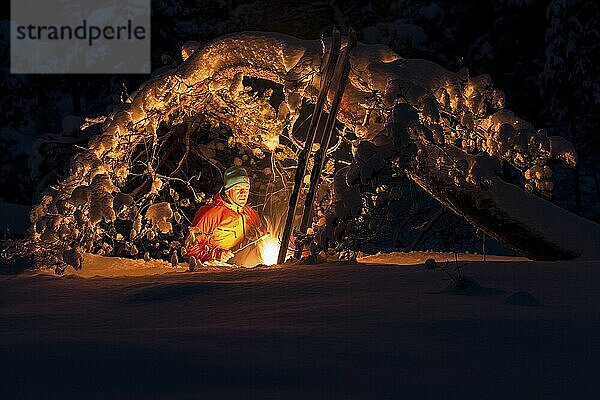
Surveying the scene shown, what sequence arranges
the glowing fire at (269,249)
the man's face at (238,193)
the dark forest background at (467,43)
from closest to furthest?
the glowing fire at (269,249) → the man's face at (238,193) → the dark forest background at (467,43)

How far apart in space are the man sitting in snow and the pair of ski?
2.60 ft

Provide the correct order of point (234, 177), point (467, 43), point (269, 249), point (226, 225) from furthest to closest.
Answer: point (467, 43) → point (234, 177) → point (226, 225) → point (269, 249)

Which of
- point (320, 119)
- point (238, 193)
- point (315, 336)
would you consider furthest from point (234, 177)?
point (315, 336)

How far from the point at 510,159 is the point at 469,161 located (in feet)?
1.78

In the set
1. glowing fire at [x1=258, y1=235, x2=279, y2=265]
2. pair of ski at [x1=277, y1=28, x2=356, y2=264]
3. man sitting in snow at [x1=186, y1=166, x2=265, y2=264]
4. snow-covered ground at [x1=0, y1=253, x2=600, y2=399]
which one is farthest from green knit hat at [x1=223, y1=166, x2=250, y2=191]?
snow-covered ground at [x1=0, y1=253, x2=600, y2=399]

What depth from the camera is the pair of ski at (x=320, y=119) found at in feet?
23.1

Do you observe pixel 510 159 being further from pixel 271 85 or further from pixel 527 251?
pixel 271 85

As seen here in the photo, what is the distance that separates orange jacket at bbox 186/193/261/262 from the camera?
26.7ft

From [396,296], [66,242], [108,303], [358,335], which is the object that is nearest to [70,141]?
[66,242]

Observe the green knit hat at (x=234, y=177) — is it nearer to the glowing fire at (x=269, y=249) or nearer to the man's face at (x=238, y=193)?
the man's face at (x=238, y=193)

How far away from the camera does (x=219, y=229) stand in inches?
323

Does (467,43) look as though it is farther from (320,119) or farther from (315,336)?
(315,336)

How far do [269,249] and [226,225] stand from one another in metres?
0.45

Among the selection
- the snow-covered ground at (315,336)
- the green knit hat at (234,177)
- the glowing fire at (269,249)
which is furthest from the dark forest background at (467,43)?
the snow-covered ground at (315,336)
